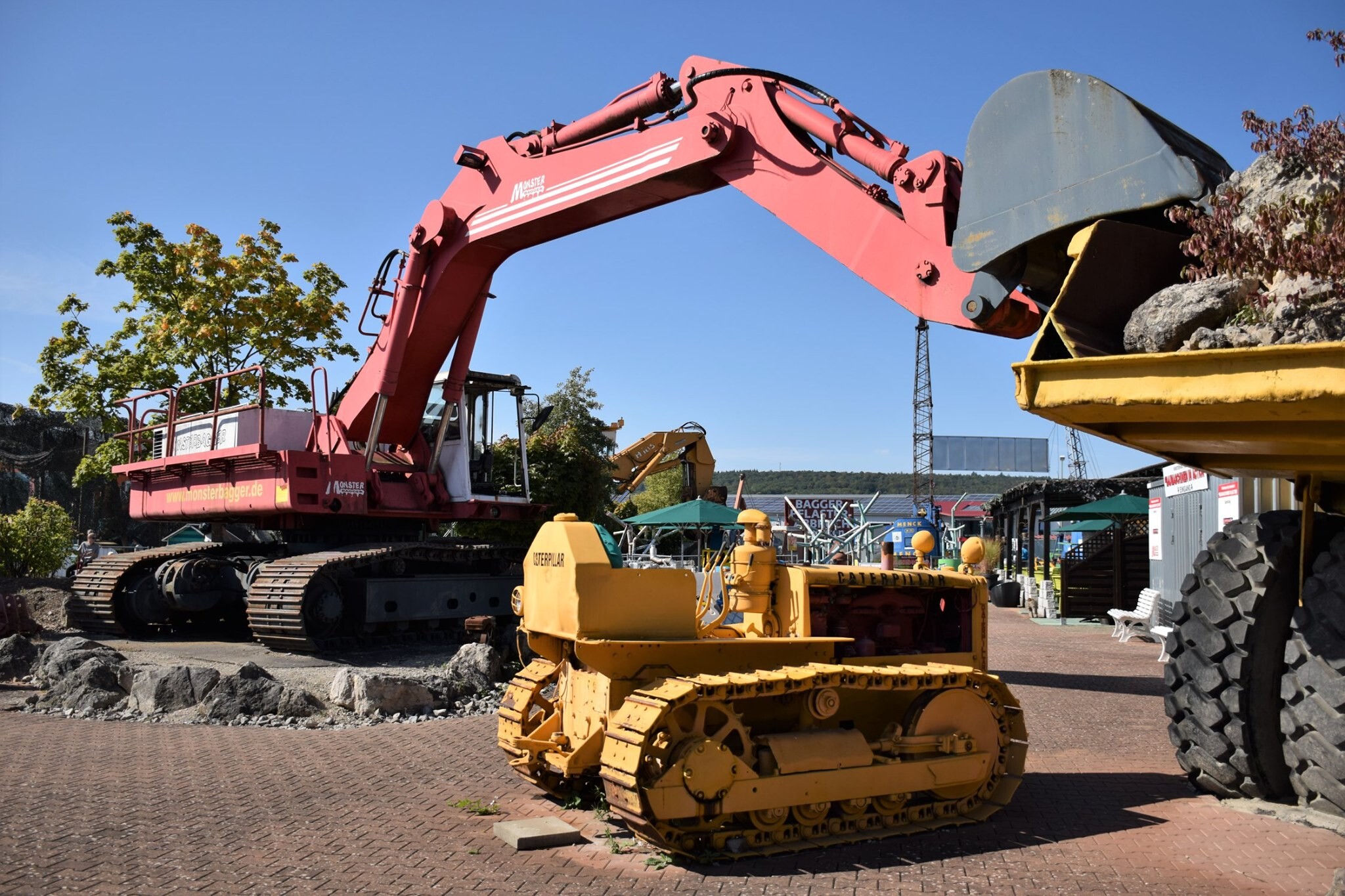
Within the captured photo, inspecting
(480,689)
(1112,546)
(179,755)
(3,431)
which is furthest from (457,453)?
(3,431)

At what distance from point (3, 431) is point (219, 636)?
26.7 meters

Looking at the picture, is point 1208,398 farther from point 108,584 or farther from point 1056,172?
point 108,584

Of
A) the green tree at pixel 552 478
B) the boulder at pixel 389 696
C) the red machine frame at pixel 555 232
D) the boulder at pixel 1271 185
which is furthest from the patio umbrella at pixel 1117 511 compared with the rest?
the boulder at pixel 1271 185

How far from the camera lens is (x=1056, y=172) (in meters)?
5.40

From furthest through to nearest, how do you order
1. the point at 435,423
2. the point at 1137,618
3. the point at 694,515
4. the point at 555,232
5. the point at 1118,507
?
the point at 694,515
the point at 1118,507
the point at 1137,618
the point at 435,423
the point at 555,232

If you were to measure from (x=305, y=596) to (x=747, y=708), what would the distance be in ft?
24.5

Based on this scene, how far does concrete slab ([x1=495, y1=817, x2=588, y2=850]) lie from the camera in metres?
5.67

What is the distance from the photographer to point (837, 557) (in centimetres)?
1739

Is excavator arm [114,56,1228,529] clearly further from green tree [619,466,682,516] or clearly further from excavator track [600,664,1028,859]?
green tree [619,466,682,516]

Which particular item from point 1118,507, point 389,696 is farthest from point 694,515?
point 389,696

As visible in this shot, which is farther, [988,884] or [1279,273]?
[988,884]

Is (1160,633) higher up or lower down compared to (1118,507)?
lower down

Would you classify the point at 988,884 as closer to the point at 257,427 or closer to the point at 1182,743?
the point at 1182,743

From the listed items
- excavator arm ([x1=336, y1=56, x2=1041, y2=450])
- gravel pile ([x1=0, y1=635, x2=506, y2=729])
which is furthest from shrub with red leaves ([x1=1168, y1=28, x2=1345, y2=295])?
gravel pile ([x1=0, y1=635, x2=506, y2=729])
